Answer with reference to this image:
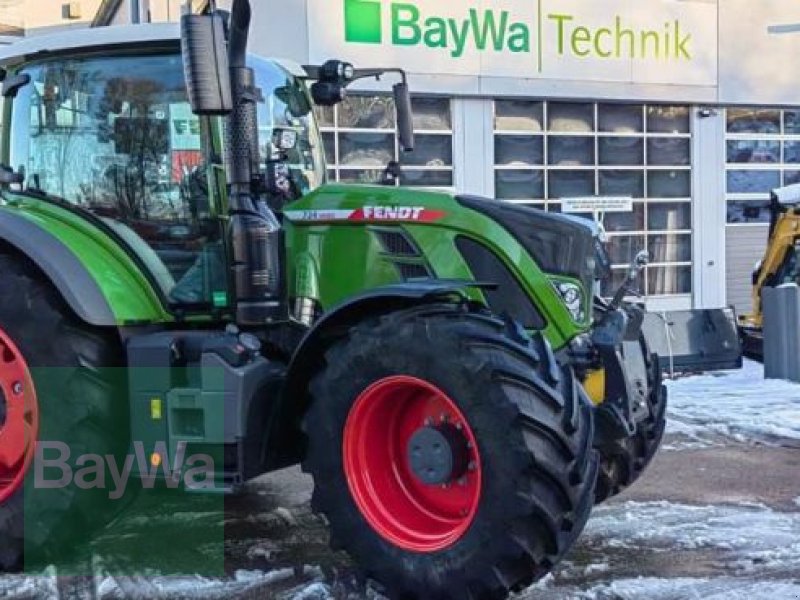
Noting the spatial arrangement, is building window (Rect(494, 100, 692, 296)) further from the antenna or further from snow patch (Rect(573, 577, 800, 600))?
snow patch (Rect(573, 577, 800, 600))

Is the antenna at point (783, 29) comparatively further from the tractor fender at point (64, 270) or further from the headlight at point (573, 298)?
the tractor fender at point (64, 270)

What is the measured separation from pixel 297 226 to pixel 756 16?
13008 millimetres

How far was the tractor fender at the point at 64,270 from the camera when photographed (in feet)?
15.4

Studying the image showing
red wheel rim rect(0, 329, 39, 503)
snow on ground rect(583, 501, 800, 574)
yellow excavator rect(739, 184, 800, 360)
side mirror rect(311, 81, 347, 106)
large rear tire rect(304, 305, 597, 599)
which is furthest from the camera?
yellow excavator rect(739, 184, 800, 360)

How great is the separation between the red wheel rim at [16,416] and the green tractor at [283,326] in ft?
0.04

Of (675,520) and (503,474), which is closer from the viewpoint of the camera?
(503,474)

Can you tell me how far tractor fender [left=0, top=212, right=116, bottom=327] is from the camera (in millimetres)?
4695

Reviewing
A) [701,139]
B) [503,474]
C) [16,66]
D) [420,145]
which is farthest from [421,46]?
[503,474]

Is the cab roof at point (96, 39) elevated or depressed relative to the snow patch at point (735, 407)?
elevated

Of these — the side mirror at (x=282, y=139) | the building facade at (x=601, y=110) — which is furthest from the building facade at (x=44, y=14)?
the side mirror at (x=282, y=139)

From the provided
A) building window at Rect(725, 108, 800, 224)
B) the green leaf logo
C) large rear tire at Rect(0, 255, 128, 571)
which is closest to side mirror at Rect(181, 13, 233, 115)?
large rear tire at Rect(0, 255, 128, 571)

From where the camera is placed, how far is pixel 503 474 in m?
3.84

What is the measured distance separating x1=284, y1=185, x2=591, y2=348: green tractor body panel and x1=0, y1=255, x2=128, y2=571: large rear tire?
39.8 inches

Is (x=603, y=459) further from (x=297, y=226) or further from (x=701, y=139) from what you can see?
(x=701, y=139)
